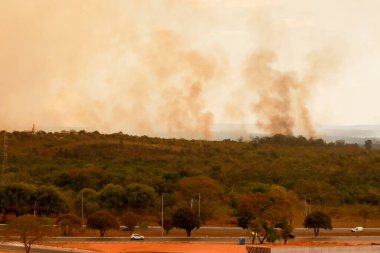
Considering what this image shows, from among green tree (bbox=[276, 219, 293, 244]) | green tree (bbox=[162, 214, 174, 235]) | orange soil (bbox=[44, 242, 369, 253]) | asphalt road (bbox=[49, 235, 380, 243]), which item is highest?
green tree (bbox=[162, 214, 174, 235])

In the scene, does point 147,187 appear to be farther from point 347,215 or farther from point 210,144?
point 210,144

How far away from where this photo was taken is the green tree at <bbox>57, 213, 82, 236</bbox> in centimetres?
8612

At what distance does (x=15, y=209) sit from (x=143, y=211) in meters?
14.9

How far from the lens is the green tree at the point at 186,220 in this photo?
8519 centimetres

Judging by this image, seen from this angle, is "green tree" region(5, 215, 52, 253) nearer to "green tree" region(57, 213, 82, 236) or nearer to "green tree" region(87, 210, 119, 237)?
"green tree" region(87, 210, 119, 237)

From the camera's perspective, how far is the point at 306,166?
128 metres

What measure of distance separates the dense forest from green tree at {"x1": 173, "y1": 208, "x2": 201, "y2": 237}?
10.4 meters

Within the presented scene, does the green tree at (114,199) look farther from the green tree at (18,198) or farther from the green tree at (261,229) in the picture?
the green tree at (261,229)

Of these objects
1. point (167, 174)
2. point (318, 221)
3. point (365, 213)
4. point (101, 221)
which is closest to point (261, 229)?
point (318, 221)

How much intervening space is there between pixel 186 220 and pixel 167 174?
29.7 metres

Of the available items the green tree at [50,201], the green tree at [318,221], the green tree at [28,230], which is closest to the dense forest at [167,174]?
the green tree at [50,201]

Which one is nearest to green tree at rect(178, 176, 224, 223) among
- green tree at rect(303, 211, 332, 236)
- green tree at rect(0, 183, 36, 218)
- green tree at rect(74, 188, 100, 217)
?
green tree at rect(74, 188, 100, 217)

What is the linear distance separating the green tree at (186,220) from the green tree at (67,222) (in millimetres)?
10751

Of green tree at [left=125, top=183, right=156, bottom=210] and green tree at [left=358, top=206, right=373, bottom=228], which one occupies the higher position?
green tree at [left=125, top=183, right=156, bottom=210]
